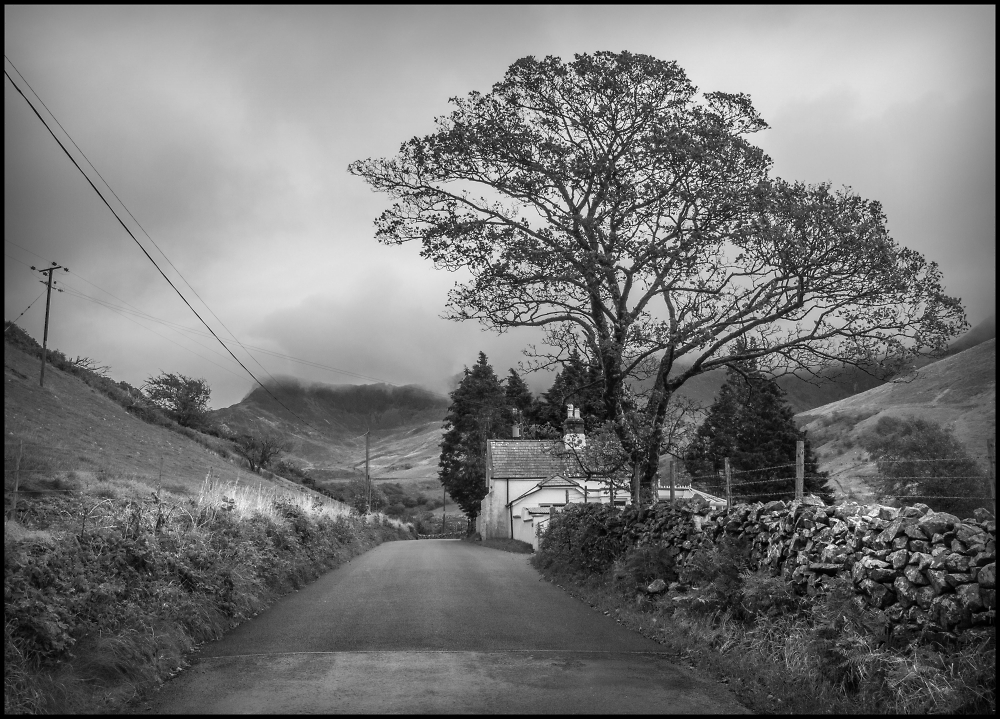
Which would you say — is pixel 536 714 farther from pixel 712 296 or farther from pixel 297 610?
pixel 712 296

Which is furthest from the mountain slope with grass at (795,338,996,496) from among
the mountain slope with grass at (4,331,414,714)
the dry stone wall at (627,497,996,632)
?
the mountain slope with grass at (4,331,414,714)

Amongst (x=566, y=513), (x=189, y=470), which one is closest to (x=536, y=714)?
(x=566, y=513)

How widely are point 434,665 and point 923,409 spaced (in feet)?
256

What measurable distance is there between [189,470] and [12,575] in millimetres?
32930

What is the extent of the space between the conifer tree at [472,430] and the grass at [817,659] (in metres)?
51.8

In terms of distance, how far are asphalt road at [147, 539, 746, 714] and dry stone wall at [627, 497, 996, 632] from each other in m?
1.81

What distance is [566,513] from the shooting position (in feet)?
73.1

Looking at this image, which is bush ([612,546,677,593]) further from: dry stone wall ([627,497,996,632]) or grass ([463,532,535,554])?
grass ([463,532,535,554])

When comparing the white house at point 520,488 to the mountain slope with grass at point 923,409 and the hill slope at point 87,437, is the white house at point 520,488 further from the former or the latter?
the mountain slope with grass at point 923,409

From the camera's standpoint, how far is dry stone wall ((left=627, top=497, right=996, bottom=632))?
20.4 ft

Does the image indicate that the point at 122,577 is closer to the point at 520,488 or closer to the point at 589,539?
the point at 589,539

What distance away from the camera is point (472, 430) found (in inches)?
2456

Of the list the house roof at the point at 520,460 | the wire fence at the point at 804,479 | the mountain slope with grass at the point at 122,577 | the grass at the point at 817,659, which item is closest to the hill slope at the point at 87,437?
the mountain slope with grass at the point at 122,577

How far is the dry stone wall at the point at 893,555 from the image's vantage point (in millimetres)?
6219
